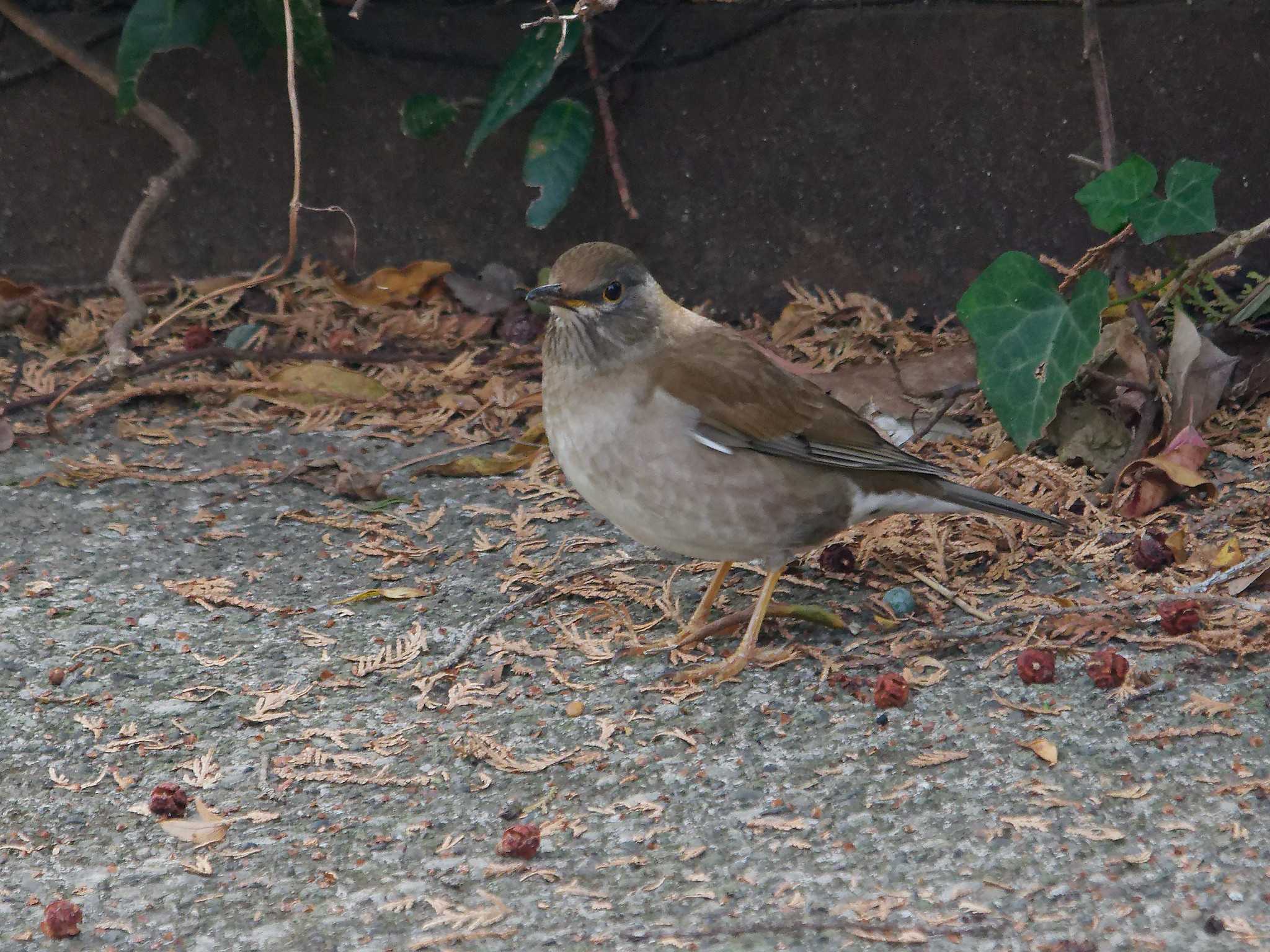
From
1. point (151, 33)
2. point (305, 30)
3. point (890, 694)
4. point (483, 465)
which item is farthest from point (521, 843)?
point (151, 33)

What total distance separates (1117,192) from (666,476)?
1978 millimetres

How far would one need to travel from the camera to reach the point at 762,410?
160 inches

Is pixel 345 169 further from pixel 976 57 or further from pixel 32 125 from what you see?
pixel 976 57

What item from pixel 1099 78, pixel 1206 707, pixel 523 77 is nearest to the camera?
pixel 1206 707

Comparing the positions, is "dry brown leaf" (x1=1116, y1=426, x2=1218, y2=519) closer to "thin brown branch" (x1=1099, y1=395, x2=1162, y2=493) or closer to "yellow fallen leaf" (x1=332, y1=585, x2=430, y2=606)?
"thin brown branch" (x1=1099, y1=395, x2=1162, y2=493)

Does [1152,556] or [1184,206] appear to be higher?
[1184,206]

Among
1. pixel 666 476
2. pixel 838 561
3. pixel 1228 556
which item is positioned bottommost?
pixel 838 561

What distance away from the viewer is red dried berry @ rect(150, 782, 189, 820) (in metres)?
3.18

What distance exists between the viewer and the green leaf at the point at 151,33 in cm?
586

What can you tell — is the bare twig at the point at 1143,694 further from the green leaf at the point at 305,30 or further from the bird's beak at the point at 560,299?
the green leaf at the point at 305,30

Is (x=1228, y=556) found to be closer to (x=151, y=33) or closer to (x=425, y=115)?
(x=425, y=115)

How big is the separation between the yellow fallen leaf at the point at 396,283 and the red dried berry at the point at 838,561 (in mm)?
2688

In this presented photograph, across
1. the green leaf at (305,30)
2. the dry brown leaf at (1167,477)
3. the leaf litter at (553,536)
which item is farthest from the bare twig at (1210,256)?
the green leaf at (305,30)

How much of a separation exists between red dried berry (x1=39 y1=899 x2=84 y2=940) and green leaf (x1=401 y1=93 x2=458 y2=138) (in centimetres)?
403
